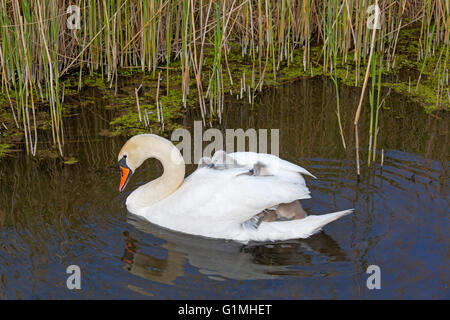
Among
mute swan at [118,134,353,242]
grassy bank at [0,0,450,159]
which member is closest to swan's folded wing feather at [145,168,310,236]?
mute swan at [118,134,353,242]

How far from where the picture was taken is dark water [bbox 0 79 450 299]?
374cm

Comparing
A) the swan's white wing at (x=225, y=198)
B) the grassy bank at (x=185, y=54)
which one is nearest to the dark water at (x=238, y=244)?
the swan's white wing at (x=225, y=198)

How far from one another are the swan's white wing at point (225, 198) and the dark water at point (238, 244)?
0.12 meters

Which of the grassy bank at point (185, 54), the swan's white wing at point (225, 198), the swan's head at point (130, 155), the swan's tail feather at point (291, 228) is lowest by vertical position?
the swan's tail feather at point (291, 228)

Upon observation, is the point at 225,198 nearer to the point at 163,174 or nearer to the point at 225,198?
the point at 225,198

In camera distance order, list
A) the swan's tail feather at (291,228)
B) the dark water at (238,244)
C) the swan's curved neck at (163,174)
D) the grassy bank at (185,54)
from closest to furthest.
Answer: the dark water at (238,244) < the swan's tail feather at (291,228) < the swan's curved neck at (163,174) < the grassy bank at (185,54)

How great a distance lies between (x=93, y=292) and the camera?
12.2 feet

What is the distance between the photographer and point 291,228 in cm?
414

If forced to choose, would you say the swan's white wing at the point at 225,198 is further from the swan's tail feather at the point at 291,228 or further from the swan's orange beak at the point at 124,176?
the swan's orange beak at the point at 124,176

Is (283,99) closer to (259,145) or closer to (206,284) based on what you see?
(259,145)

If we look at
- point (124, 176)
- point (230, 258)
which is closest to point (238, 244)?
point (230, 258)

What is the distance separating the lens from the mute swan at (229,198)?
13.5 ft

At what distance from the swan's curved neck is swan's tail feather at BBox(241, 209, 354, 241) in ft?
2.12
